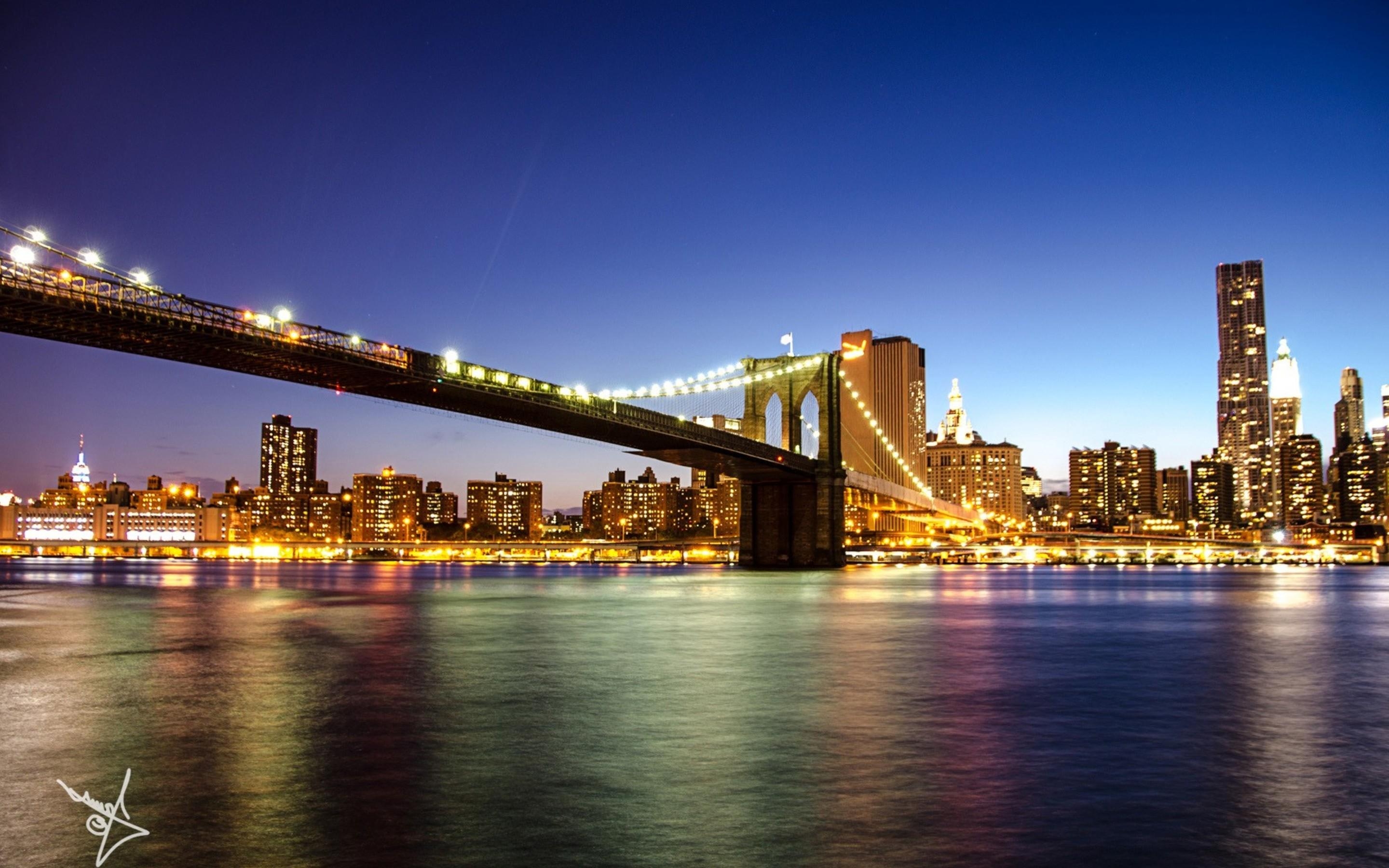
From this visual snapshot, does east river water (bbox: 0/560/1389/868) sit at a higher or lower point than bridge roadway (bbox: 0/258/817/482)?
lower

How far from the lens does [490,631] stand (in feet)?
85.1

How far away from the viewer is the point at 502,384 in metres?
54.3

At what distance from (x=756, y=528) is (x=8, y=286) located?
173ft

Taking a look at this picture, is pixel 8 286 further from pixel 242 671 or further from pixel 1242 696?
pixel 1242 696

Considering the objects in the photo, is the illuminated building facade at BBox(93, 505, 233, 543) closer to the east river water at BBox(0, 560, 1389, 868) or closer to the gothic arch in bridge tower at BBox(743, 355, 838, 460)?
the gothic arch in bridge tower at BBox(743, 355, 838, 460)

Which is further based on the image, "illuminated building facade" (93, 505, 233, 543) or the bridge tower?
"illuminated building facade" (93, 505, 233, 543)

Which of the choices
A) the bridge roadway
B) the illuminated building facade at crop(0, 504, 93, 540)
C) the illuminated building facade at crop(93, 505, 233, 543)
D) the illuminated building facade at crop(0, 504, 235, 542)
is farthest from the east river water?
the illuminated building facade at crop(0, 504, 93, 540)

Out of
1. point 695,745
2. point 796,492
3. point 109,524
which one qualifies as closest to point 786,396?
point 796,492

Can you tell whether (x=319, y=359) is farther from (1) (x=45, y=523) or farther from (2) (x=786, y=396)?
(1) (x=45, y=523)

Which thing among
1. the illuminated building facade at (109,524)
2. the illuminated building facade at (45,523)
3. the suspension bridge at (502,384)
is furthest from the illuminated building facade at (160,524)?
the suspension bridge at (502,384)

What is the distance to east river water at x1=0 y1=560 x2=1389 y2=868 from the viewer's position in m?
7.24
